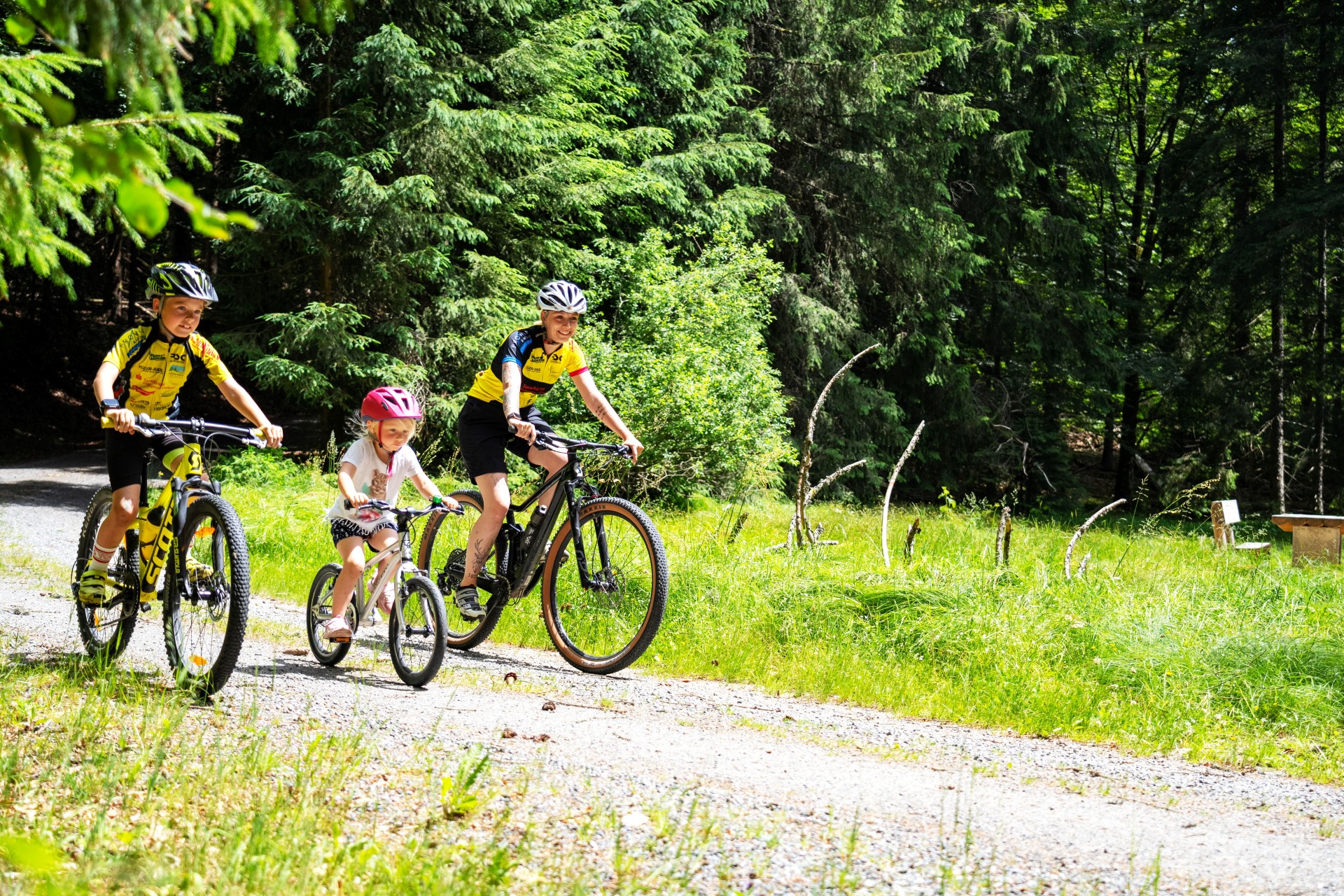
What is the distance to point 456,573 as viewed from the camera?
718 cm

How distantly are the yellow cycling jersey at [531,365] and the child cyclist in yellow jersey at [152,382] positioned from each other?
1.57 metres

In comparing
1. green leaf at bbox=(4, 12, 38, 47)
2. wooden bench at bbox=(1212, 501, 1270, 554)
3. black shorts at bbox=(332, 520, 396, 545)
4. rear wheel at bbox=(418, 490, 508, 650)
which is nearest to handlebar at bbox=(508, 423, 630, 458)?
rear wheel at bbox=(418, 490, 508, 650)

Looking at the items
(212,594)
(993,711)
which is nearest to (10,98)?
(212,594)

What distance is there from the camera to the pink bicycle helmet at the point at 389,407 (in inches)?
231

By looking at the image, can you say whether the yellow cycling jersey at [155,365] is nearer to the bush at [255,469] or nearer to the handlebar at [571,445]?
the handlebar at [571,445]

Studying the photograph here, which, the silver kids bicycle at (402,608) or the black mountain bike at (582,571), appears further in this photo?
the black mountain bike at (582,571)

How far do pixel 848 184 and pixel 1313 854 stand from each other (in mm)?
20112

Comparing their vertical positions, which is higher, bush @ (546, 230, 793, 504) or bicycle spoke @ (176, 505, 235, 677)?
bush @ (546, 230, 793, 504)

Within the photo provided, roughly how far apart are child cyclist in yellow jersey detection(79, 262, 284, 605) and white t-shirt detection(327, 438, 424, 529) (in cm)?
47

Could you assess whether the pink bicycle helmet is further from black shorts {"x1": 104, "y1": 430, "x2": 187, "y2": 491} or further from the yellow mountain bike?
black shorts {"x1": 104, "y1": 430, "x2": 187, "y2": 491}

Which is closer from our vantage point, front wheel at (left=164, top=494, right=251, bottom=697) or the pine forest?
front wheel at (left=164, top=494, right=251, bottom=697)

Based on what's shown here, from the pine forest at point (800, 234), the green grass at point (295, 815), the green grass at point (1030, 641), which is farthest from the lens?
the pine forest at point (800, 234)

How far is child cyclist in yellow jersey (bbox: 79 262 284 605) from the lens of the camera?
5.61m

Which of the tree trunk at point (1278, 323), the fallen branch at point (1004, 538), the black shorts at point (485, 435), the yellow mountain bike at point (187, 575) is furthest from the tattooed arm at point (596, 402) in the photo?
the tree trunk at point (1278, 323)
